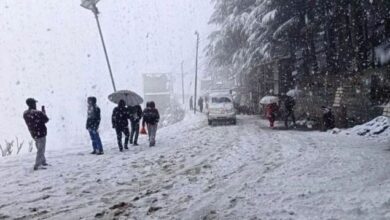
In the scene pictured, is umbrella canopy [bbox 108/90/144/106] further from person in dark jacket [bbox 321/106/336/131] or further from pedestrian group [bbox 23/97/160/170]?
person in dark jacket [bbox 321/106/336/131]

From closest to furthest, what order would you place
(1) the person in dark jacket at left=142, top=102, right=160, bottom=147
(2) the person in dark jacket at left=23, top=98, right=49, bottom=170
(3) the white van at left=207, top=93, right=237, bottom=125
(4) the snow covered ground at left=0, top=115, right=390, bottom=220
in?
1. (4) the snow covered ground at left=0, top=115, right=390, bottom=220
2. (2) the person in dark jacket at left=23, top=98, right=49, bottom=170
3. (1) the person in dark jacket at left=142, top=102, right=160, bottom=147
4. (3) the white van at left=207, top=93, right=237, bottom=125

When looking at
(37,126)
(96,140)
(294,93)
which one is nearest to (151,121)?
(96,140)

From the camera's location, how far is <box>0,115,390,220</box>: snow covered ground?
6531 mm

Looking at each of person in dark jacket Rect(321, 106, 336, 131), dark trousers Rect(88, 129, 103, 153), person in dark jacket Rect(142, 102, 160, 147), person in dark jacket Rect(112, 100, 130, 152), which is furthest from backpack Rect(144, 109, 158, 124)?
person in dark jacket Rect(321, 106, 336, 131)

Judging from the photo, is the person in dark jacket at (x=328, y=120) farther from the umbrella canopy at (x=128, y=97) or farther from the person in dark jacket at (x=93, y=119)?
the person in dark jacket at (x=93, y=119)

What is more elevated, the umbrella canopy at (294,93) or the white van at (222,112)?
the umbrella canopy at (294,93)

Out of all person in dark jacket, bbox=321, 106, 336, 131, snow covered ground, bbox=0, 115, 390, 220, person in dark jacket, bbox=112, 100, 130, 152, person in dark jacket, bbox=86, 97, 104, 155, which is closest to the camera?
snow covered ground, bbox=0, 115, 390, 220

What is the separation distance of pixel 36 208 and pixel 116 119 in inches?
292

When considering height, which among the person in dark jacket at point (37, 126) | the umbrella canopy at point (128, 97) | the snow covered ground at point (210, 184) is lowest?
the snow covered ground at point (210, 184)

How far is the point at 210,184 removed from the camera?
8500 millimetres

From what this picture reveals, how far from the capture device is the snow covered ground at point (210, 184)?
6531 millimetres

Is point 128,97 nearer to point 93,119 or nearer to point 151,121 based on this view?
point 151,121

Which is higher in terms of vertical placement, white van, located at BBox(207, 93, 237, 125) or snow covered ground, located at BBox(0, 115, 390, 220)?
white van, located at BBox(207, 93, 237, 125)

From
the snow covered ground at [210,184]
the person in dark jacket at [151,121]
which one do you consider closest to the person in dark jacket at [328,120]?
the snow covered ground at [210,184]
